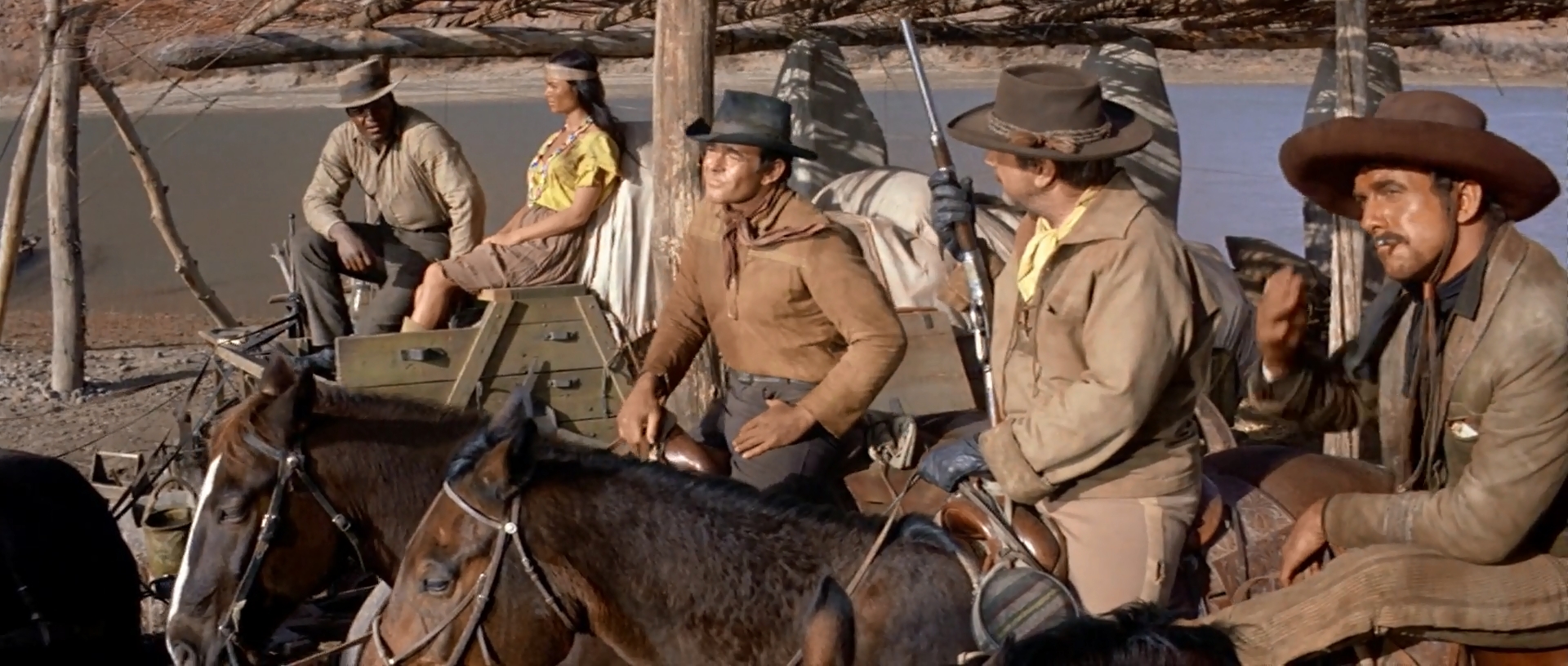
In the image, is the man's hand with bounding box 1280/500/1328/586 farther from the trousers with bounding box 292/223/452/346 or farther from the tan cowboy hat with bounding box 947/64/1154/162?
the trousers with bounding box 292/223/452/346

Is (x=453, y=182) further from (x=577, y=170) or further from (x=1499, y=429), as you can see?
(x=1499, y=429)

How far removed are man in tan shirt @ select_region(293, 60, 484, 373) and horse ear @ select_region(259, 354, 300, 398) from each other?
120 inches

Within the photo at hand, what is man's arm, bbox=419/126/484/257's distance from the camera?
8.16 m

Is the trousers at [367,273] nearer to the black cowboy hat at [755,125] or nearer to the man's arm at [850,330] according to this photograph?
the black cowboy hat at [755,125]

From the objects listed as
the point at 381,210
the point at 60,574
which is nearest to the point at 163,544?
the point at 60,574

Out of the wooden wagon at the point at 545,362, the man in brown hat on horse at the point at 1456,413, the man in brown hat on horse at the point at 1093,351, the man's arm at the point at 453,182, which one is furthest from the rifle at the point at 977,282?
the man's arm at the point at 453,182

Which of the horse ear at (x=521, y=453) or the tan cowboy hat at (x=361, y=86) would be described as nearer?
the horse ear at (x=521, y=453)

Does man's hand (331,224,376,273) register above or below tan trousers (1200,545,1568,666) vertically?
below

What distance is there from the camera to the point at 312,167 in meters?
29.1

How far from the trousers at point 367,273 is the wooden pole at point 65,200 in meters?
2.36

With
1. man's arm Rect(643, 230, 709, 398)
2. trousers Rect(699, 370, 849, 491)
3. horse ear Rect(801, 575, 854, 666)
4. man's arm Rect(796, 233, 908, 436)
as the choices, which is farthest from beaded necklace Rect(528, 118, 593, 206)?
horse ear Rect(801, 575, 854, 666)

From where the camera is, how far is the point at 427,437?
15.6 feet

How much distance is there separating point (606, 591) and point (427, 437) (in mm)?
1447

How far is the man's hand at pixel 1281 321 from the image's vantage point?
3887 mm
